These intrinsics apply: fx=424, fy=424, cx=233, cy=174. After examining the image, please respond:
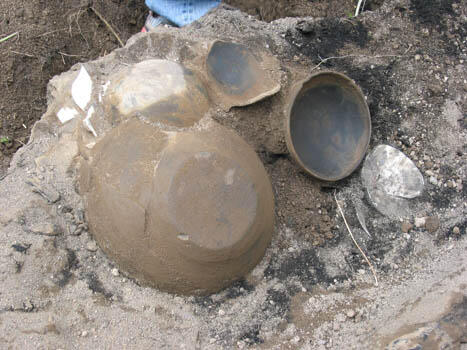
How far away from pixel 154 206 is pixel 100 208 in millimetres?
336

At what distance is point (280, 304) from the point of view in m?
2.28

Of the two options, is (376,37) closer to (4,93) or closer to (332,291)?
(332,291)

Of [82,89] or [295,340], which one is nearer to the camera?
[295,340]

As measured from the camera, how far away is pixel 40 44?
11.2ft

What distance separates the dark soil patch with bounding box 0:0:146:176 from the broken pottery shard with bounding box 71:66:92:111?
972 mm

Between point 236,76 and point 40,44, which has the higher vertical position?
point 236,76

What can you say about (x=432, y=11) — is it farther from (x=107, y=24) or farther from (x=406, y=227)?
(x=107, y=24)

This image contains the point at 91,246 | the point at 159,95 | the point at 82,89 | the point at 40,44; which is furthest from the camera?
the point at 40,44

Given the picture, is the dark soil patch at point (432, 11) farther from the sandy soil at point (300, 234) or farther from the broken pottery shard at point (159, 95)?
the broken pottery shard at point (159, 95)

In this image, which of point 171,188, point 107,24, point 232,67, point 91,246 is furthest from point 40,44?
point 171,188

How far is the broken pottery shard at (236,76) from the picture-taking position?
2.44 m

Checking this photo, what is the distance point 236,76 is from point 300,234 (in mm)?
1016

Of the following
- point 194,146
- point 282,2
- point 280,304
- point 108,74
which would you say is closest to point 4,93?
point 108,74

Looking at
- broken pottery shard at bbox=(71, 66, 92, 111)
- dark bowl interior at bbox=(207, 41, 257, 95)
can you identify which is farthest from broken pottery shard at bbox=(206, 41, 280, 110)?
broken pottery shard at bbox=(71, 66, 92, 111)
